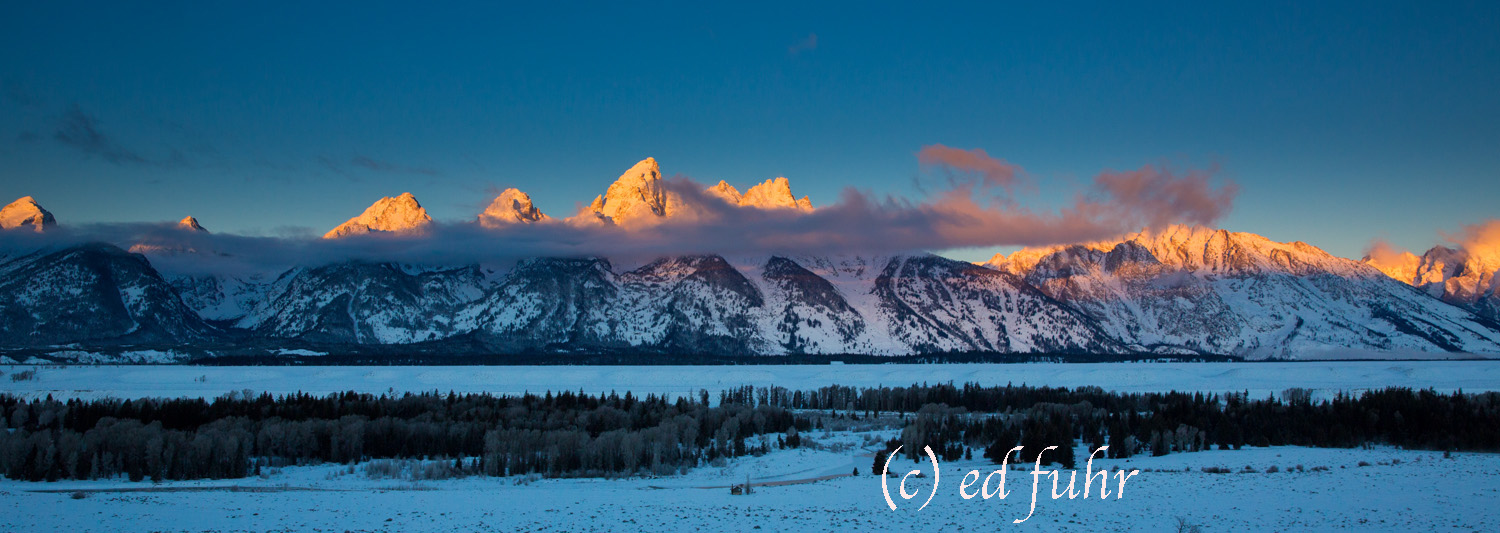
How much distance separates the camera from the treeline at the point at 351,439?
32188 mm

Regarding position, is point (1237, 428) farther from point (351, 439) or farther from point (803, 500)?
point (351, 439)

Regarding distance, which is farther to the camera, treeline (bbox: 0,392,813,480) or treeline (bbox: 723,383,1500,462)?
treeline (bbox: 723,383,1500,462)

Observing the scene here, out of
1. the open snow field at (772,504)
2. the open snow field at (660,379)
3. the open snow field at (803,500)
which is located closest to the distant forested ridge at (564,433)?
the open snow field at (803,500)

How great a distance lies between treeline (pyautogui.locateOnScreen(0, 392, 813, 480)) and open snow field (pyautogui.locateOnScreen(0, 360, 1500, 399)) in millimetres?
27457

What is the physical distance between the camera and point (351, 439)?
127 ft

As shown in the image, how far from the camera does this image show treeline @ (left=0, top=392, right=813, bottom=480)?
32.2 meters

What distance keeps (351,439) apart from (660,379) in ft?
205

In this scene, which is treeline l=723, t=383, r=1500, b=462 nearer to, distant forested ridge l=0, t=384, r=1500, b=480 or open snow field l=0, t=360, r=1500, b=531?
distant forested ridge l=0, t=384, r=1500, b=480

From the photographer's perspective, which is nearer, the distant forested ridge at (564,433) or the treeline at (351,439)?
the treeline at (351,439)

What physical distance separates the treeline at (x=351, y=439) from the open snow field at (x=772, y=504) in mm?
1577

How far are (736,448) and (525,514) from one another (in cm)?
1865

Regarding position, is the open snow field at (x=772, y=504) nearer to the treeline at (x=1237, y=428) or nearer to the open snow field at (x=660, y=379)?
the treeline at (x=1237, y=428)

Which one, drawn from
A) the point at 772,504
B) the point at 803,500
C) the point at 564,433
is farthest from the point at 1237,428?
the point at 564,433

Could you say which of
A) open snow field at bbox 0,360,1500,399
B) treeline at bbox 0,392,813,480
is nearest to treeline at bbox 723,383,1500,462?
treeline at bbox 0,392,813,480
